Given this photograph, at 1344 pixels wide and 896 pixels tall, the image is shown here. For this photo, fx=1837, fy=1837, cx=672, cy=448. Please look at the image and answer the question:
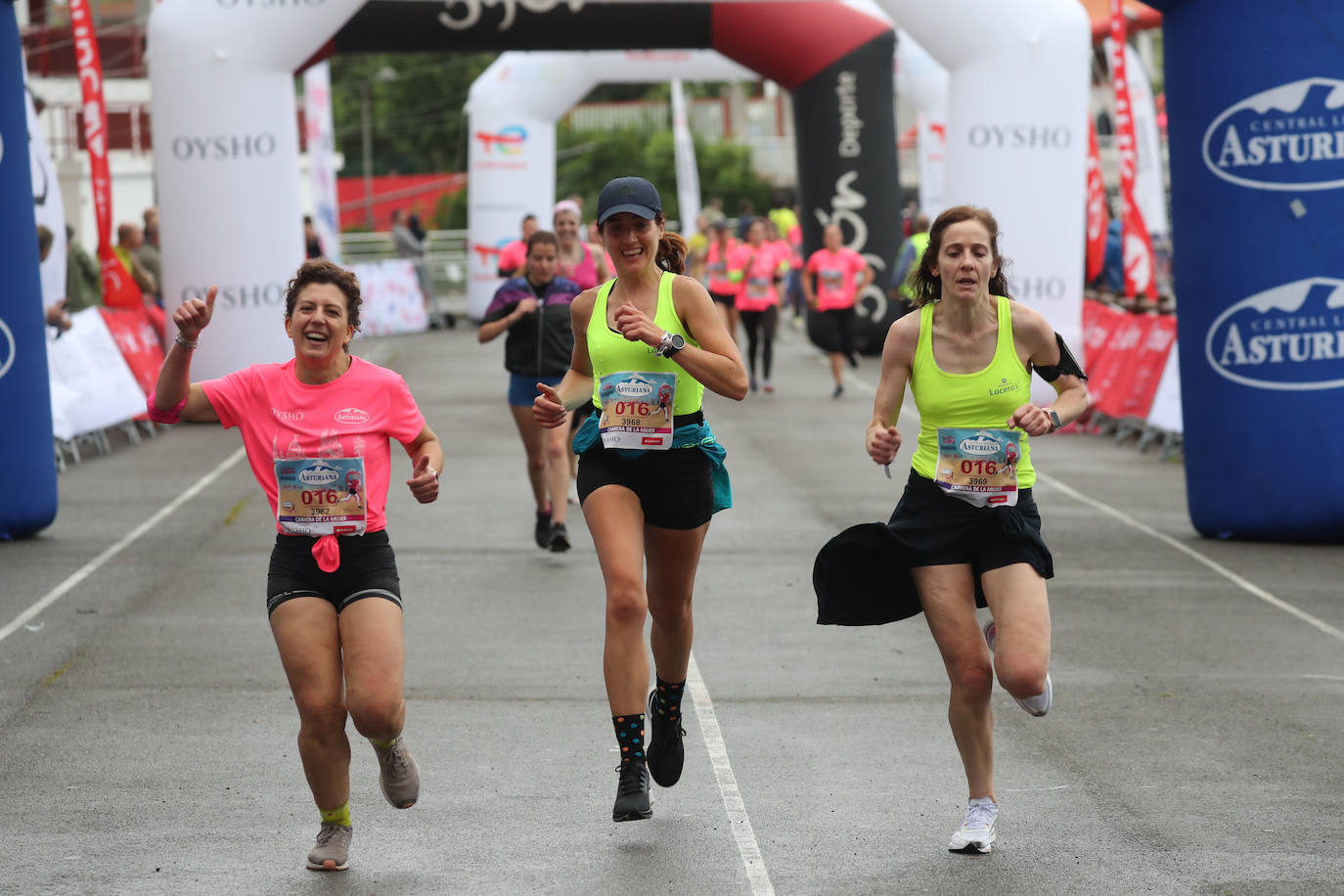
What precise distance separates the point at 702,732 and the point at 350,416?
Answer: 228 centimetres

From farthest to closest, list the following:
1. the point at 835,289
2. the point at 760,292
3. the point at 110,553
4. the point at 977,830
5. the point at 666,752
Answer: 1. the point at 760,292
2. the point at 835,289
3. the point at 110,553
4. the point at 666,752
5. the point at 977,830

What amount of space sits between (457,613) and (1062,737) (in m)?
3.38

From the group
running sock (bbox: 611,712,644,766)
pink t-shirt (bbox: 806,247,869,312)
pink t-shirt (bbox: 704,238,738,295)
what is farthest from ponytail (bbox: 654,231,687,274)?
pink t-shirt (bbox: 704,238,738,295)

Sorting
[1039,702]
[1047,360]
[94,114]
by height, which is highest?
[94,114]

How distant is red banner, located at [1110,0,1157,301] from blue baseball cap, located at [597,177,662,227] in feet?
41.9

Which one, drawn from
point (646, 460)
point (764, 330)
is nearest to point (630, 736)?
point (646, 460)

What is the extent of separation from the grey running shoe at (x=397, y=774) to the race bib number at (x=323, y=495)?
1.95 feet

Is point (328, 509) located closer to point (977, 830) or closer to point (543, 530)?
point (977, 830)

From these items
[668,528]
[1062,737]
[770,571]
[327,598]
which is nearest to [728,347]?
[668,528]

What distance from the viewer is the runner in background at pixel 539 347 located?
1050 centimetres

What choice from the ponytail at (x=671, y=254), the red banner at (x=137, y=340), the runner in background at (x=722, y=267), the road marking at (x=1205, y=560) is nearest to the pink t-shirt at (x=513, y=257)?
the road marking at (x=1205, y=560)

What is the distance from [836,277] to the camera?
2033cm

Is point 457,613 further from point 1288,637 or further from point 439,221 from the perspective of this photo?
point 439,221

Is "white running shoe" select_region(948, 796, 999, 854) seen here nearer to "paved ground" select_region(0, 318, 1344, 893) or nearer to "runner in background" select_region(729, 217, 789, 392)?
"paved ground" select_region(0, 318, 1344, 893)
